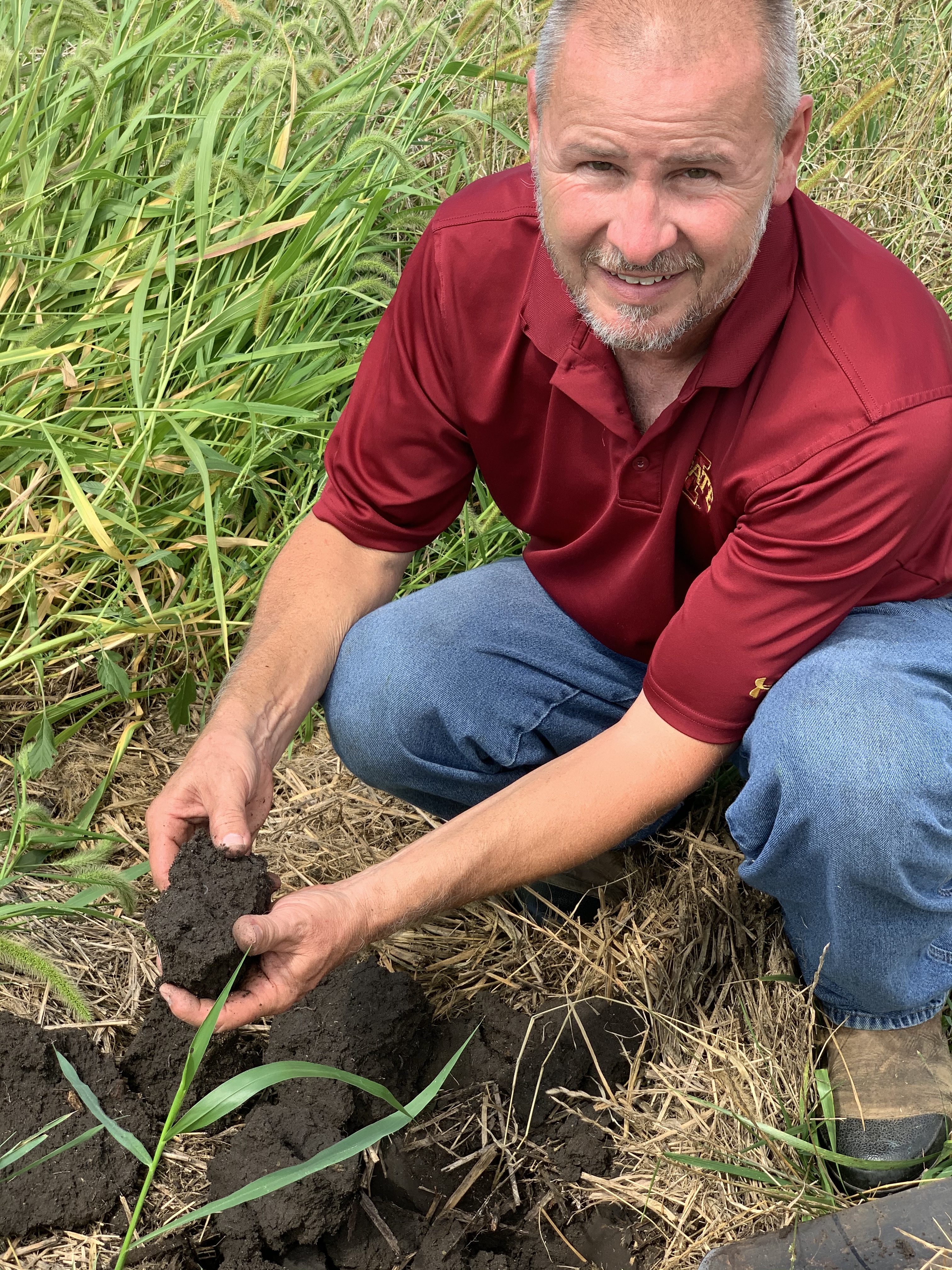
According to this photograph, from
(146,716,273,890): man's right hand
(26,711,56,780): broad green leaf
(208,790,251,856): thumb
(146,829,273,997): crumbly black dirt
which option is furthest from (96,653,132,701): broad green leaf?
(146,829,273,997): crumbly black dirt

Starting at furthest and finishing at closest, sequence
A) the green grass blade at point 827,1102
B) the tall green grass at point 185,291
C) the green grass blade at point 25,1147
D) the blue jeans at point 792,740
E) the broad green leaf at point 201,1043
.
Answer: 1. the tall green grass at point 185,291
2. the green grass blade at point 827,1102
3. the blue jeans at point 792,740
4. the green grass blade at point 25,1147
5. the broad green leaf at point 201,1043

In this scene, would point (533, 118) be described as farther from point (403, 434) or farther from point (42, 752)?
point (42, 752)

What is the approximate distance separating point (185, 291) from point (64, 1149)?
193cm

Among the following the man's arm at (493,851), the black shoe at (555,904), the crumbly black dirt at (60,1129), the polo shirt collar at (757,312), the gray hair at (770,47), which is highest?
the gray hair at (770,47)

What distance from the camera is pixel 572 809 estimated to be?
203cm

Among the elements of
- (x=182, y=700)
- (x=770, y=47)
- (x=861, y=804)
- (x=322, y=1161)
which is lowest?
(x=182, y=700)

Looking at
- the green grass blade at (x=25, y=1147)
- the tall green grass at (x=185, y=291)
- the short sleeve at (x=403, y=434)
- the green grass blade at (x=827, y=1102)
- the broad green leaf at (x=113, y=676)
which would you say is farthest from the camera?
the tall green grass at (x=185, y=291)

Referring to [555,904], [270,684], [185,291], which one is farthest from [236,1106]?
[185,291]

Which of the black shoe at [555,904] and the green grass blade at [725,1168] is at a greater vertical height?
the green grass blade at [725,1168]

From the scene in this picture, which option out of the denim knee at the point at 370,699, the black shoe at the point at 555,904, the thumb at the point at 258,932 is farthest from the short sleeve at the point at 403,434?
the thumb at the point at 258,932

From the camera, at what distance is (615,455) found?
2.16 metres

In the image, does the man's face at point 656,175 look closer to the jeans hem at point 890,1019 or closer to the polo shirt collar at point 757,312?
the polo shirt collar at point 757,312

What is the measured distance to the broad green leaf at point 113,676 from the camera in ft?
8.50

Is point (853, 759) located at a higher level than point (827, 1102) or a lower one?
higher
